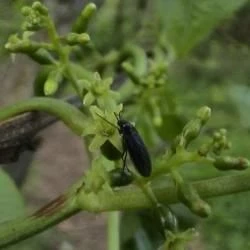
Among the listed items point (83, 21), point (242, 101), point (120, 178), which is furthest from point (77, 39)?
point (242, 101)

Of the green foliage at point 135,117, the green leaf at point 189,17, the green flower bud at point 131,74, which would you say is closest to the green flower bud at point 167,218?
the green foliage at point 135,117

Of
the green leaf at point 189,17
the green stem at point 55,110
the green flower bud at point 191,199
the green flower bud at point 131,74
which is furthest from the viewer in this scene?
the green leaf at point 189,17

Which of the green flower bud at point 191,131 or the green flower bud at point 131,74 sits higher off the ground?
the green flower bud at point 191,131

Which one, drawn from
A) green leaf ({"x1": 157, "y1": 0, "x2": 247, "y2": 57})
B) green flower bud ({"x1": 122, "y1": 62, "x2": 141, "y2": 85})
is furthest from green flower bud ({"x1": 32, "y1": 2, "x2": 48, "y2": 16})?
green leaf ({"x1": 157, "y1": 0, "x2": 247, "y2": 57})

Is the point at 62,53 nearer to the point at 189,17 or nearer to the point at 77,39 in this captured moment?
the point at 77,39

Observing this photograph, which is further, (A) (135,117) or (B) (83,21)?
(A) (135,117)

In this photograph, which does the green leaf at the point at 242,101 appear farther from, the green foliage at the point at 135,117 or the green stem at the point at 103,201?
the green stem at the point at 103,201

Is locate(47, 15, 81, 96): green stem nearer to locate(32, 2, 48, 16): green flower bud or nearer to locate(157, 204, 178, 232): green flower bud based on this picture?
locate(32, 2, 48, 16): green flower bud
